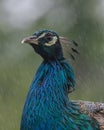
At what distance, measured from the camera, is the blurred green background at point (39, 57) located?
12161 millimetres

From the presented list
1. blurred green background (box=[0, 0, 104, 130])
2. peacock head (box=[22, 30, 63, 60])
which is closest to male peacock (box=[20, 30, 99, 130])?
peacock head (box=[22, 30, 63, 60])

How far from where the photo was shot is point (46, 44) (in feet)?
21.6

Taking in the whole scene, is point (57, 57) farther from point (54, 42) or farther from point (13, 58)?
point (13, 58)

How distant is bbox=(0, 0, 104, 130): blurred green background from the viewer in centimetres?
1216

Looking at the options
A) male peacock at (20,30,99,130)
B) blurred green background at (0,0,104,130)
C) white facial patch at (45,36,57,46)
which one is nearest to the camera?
male peacock at (20,30,99,130)

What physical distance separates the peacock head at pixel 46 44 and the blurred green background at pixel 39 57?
4.57 m

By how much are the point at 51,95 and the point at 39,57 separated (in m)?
6.74

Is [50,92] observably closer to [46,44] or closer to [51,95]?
[51,95]

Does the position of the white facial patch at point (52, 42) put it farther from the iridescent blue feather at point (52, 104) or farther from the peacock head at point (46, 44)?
the iridescent blue feather at point (52, 104)

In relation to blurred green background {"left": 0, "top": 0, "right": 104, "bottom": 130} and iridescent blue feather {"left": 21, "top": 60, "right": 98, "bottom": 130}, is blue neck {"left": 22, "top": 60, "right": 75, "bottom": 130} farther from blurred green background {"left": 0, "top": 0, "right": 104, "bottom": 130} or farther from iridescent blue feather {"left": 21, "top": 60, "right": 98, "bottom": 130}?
blurred green background {"left": 0, "top": 0, "right": 104, "bottom": 130}

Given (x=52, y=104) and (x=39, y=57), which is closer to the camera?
(x=52, y=104)

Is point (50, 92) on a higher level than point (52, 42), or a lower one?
lower

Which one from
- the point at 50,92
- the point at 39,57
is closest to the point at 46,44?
the point at 50,92

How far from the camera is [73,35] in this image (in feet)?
46.8
